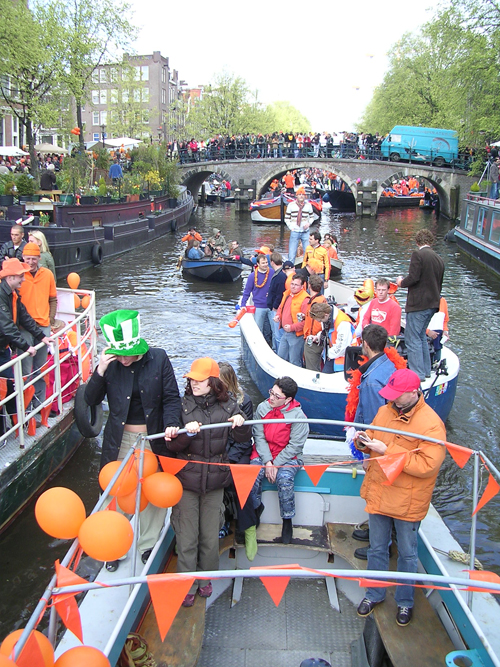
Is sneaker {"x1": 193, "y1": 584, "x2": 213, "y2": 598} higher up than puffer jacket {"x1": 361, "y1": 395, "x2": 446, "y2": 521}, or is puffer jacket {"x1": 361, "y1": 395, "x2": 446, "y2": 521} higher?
puffer jacket {"x1": 361, "y1": 395, "x2": 446, "y2": 521}

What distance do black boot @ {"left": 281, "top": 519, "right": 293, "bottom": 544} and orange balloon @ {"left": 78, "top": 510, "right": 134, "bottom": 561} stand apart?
1907 millimetres

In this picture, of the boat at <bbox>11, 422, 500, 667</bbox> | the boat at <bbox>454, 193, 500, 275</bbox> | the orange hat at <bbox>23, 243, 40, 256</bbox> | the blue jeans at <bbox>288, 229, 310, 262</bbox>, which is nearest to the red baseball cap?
the boat at <bbox>11, 422, 500, 667</bbox>

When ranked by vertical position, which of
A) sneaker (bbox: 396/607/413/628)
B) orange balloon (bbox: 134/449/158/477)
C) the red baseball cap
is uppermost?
the red baseball cap

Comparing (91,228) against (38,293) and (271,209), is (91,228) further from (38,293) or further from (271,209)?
(271,209)

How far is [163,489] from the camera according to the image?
136 inches

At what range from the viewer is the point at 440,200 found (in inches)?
1479

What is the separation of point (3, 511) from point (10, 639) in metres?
3.00

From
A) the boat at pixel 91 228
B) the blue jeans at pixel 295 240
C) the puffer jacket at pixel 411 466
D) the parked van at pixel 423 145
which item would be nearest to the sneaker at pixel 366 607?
the puffer jacket at pixel 411 466

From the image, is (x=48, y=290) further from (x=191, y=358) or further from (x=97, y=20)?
(x=97, y=20)

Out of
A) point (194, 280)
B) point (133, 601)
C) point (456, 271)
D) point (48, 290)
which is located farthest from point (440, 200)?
point (133, 601)

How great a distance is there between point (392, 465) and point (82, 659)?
6.02ft

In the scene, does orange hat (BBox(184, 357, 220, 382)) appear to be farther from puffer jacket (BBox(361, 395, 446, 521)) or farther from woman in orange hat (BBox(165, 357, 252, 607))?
puffer jacket (BBox(361, 395, 446, 521))

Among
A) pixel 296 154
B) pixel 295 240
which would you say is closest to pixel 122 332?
pixel 295 240

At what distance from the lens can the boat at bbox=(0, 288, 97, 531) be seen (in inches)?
210
